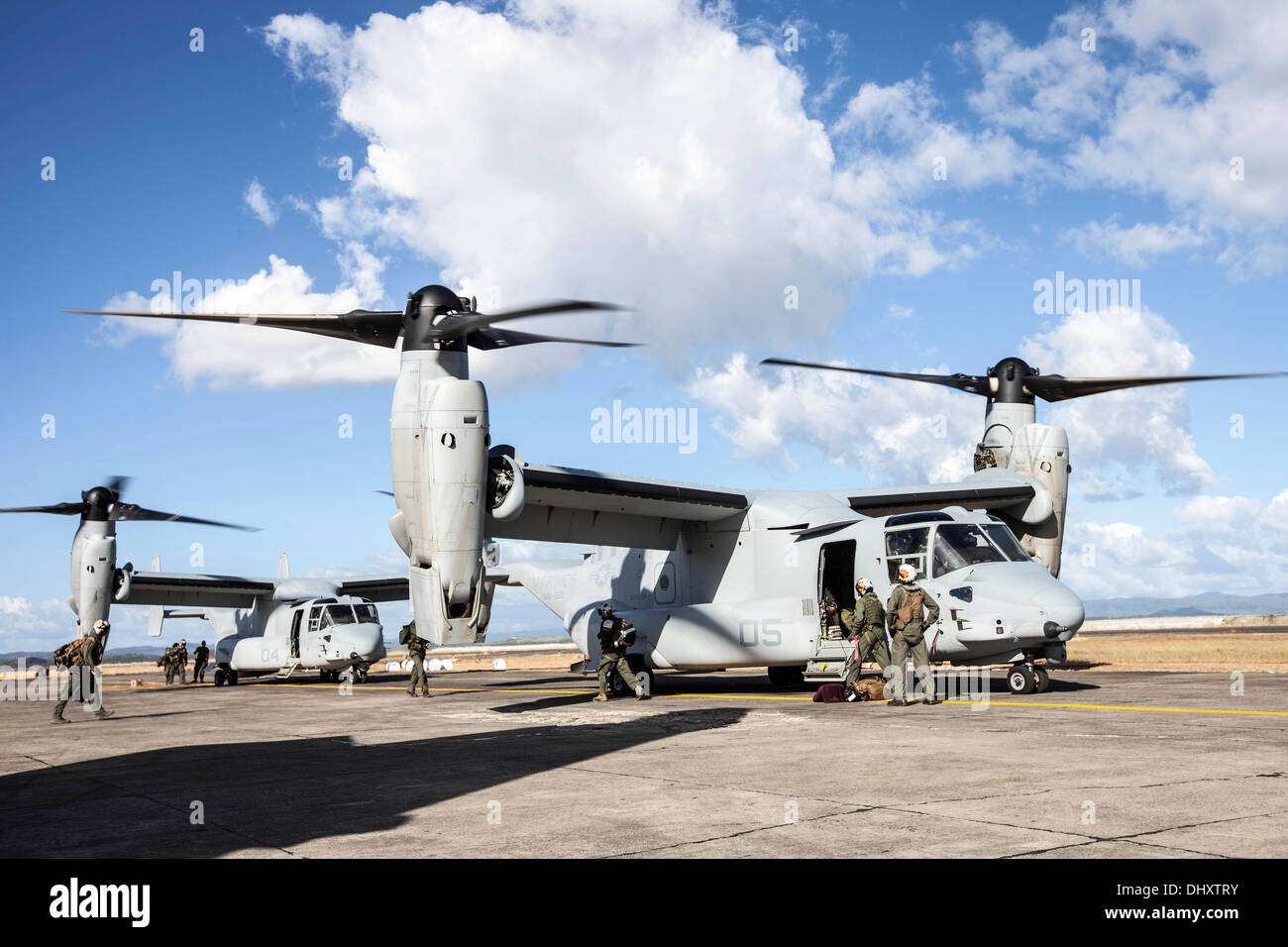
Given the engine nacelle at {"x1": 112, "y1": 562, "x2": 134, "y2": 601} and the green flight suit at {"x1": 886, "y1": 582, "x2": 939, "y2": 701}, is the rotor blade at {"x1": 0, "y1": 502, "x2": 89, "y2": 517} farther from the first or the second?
the green flight suit at {"x1": 886, "y1": 582, "x2": 939, "y2": 701}

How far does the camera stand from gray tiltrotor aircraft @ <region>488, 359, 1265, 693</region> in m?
14.0

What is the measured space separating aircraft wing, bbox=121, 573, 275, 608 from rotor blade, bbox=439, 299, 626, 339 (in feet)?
75.2

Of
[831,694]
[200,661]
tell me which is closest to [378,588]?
[200,661]

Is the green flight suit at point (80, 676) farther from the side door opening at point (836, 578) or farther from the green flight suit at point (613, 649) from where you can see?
the side door opening at point (836, 578)

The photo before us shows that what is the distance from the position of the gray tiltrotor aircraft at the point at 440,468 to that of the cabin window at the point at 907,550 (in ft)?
19.8

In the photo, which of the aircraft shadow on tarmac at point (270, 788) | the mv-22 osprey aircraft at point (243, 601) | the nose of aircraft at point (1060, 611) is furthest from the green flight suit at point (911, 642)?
the mv-22 osprey aircraft at point (243, 601)

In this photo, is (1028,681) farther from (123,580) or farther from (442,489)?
(123,580)

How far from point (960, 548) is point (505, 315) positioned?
293 inches

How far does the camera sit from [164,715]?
17.8m

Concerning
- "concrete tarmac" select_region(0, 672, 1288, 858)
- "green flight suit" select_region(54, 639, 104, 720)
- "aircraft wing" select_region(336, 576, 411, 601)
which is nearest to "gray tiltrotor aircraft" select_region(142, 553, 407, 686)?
"aircraft wing" select_region(336, 576, 411, 601)

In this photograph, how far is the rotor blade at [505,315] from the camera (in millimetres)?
10680
